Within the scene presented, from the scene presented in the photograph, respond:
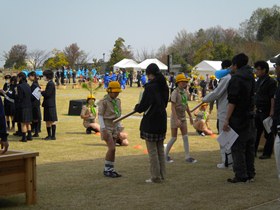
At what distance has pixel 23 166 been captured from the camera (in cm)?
661

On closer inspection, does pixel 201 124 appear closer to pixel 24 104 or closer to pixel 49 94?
pixel 49 94

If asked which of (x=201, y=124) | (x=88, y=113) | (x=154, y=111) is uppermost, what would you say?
(x=154, y=111)

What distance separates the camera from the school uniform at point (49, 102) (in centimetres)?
1362

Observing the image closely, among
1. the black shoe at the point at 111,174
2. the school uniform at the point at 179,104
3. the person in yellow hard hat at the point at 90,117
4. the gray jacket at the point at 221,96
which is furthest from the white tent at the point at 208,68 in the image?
the black shoe at the point at 111,174

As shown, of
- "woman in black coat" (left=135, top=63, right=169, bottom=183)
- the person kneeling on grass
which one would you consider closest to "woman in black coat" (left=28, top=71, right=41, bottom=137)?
the person kneeling on grass

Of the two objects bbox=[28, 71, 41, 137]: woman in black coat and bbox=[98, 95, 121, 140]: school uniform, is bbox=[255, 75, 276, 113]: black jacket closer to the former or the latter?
bbox=[98, 95, 121, 140]: school uniform

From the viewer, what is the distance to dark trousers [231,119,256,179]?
25.8ft

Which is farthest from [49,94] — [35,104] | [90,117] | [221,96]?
[221,96]

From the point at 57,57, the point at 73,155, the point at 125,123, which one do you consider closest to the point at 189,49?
the point at 57,57

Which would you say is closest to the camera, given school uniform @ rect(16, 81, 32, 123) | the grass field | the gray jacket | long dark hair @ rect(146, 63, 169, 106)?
the grass field

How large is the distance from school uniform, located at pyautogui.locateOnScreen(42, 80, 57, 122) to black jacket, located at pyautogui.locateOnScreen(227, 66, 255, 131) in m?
6.97

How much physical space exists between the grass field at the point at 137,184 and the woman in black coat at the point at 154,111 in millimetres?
585

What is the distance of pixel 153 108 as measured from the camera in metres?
7.81

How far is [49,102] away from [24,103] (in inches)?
27.7
